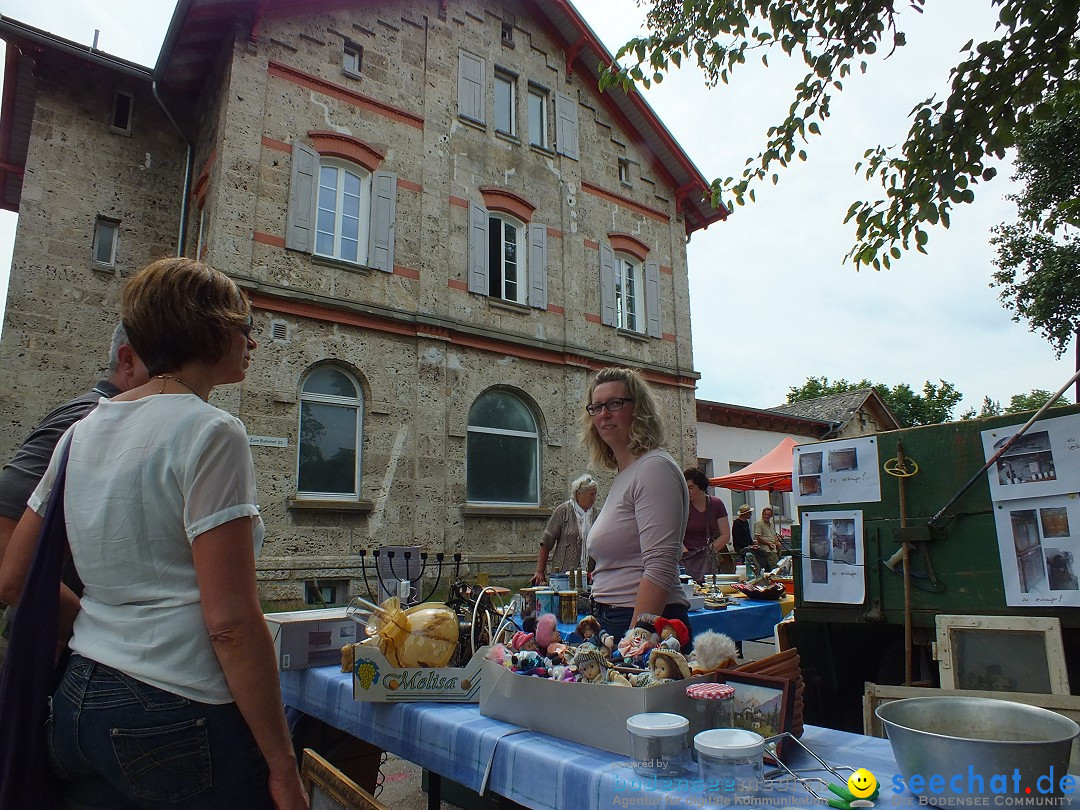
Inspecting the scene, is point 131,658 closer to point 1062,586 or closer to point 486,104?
point 1062,586

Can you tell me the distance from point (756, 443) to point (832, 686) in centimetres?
1477

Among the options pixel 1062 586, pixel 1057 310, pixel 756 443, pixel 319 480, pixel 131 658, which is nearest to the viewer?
pixel 131 658

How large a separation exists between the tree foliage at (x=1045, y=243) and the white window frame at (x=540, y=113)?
33.1 ft

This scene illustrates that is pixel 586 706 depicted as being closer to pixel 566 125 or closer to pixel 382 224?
pixel 382 224

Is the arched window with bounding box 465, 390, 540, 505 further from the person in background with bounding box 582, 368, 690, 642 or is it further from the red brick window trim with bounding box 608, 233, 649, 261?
the person in background with bounding box 582, 368, 690, 642

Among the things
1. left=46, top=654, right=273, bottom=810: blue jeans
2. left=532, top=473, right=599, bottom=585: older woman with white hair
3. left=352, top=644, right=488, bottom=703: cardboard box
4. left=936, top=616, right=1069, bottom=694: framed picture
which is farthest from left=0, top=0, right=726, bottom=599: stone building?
left=936, top=616, right=1069, bottom=694: framed picture

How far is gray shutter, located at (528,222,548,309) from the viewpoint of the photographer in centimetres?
1158

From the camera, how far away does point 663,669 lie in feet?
4.89

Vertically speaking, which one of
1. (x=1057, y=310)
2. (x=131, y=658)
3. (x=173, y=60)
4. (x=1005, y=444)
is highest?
(x=173, y=60)

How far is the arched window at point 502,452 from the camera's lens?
34.8 ft

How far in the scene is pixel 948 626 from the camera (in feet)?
7.97

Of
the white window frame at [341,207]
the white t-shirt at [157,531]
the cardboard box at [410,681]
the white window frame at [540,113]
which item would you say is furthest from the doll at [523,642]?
the white window frame at [540,113]

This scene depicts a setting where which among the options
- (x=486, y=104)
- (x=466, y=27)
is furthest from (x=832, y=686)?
(x=466, y=27)

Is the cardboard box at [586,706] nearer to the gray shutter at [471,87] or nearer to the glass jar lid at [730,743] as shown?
the glass jar lid at [730,743]
